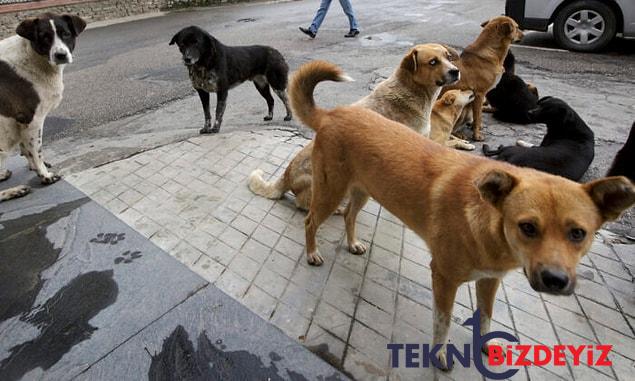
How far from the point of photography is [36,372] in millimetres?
2068

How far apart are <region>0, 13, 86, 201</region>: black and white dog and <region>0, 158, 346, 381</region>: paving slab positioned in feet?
3.66

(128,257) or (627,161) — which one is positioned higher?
(627,161)

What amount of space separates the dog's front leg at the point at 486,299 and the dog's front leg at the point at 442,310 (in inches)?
9.8

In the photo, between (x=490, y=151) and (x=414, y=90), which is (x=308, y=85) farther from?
(x=490, y=151)

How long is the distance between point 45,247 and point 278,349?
2214 millimetres

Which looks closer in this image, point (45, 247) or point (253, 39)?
point (45, 247)

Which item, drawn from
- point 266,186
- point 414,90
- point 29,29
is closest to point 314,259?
point 266,186

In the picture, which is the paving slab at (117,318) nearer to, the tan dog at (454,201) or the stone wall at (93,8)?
the tan dog at (454,201)

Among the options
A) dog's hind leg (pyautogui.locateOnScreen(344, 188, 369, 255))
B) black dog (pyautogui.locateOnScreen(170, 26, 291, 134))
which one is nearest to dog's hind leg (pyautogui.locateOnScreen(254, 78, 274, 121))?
black dog (pyautogui.locateOnScreen(170, 26, 291, 134))

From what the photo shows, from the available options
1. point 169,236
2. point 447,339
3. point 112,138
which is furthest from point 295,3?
point 447,339

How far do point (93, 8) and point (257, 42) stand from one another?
972 cm

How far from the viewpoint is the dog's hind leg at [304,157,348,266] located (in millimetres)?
2590

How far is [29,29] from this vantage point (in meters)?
3.68

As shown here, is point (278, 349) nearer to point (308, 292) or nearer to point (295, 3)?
point (308, 292)
